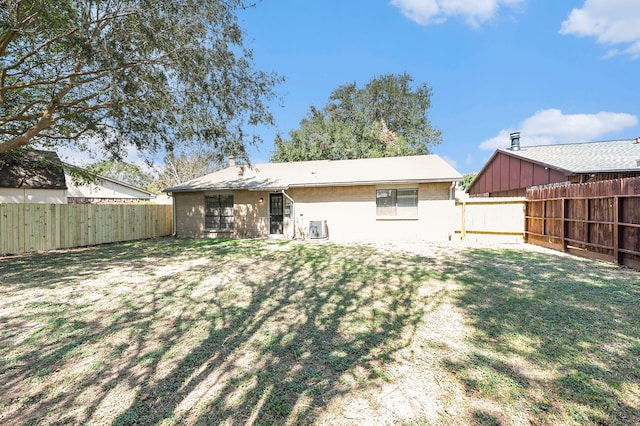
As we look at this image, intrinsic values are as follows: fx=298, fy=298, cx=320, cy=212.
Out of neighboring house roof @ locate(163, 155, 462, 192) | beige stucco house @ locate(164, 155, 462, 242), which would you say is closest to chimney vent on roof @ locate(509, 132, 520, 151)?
neighboring house roof @ locate(163, 155, 462, 192)

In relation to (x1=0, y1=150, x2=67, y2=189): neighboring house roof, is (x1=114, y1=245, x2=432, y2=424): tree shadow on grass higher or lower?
lower

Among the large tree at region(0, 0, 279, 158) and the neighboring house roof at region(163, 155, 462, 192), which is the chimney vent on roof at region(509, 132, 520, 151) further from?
the large tree at region(0, 0, 279, 158)

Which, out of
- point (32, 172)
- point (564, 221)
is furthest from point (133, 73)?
point (564, 221)

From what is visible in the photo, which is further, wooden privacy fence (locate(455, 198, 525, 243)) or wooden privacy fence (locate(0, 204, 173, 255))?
wooden privacy fence (locate(455, 198, 525, 243))

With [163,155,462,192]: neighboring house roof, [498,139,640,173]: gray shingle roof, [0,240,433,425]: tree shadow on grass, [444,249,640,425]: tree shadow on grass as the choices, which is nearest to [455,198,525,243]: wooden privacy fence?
[163,155,462,192]: neighboring house roof

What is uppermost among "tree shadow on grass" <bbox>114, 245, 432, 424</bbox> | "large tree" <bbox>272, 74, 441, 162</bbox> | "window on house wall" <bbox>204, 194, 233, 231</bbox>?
"large tree" <bbox>272, 74, 441, 162</bbox>

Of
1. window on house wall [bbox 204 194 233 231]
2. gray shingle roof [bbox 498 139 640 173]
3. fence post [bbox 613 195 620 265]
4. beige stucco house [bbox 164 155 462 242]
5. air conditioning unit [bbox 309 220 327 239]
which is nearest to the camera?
fence post [bbox 613 195 620 265]

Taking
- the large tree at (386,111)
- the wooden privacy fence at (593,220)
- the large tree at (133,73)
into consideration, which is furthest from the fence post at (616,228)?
the large tree at (386,111)

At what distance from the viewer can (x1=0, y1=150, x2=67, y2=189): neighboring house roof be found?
1302cm

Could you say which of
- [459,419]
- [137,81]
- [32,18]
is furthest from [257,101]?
[459,419]

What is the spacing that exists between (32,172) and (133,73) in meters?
11.3

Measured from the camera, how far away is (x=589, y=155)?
13.7 meters

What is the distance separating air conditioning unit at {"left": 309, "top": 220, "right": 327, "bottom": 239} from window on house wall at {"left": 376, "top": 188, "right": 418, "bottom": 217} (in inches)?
91.8

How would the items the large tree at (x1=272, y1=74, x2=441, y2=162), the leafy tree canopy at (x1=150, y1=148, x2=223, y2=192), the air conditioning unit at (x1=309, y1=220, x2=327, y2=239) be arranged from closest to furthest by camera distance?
the air conditioning unit at (x1=309, y1=220, x2=327, y2=239) < the large tree at (x1=272, y1=74, x2=441, y2=162) < the leafy tree canopy at (x1=150, y1=148, x2=223, y2=192)
